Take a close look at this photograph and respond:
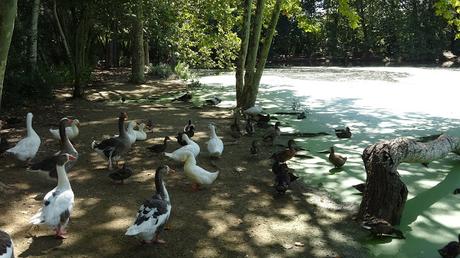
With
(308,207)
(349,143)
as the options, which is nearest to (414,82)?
(349,143)

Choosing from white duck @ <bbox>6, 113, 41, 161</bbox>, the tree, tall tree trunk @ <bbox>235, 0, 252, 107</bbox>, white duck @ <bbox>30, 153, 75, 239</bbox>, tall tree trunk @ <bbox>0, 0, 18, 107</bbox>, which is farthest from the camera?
tall tree trunk @ <bbox>235, 0, 252, 107</bbox>

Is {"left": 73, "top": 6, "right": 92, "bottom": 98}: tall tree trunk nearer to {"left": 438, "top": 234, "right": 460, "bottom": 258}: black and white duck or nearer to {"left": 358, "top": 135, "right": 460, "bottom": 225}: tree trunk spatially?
{"left": 358, "top": 135, "right": 460, "bottom": 225}: tree trunk

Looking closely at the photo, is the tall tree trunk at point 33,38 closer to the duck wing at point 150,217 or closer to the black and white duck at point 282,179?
the black and white duck at point 282,179

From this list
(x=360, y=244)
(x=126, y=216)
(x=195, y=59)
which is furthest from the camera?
→ (x=195, y=59)

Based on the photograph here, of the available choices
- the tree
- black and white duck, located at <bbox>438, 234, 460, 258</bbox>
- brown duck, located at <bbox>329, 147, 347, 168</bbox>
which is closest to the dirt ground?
black and white duck, located at <bbox>438, 234, 460, 258</bbox>

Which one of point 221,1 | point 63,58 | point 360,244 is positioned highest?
point 221,1

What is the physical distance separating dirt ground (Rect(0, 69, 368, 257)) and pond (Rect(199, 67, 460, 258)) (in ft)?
2.04

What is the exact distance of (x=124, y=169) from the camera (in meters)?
6.97

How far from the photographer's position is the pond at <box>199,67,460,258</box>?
19.7 feet

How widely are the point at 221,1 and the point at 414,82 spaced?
12.3m

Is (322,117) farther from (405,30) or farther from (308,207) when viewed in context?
(405,30)

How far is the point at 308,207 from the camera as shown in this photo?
6.59 metres

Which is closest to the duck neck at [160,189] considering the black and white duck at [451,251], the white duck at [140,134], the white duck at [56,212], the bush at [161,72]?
the white duck at [56,212]

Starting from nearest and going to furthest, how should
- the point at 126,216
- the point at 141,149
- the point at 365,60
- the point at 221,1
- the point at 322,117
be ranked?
the point at 126,216, the point at 141,149, the point at 322,117, the point at 221,1, the point at 365,60
